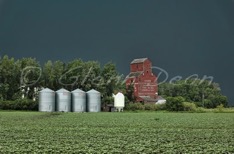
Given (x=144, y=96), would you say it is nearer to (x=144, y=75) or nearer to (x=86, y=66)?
(x=144, y=75)

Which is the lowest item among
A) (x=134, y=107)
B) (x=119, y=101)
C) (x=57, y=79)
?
(x=134, y=107)

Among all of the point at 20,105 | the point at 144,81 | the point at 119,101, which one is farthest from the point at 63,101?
the point at 144,81

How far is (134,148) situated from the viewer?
42.3 feet

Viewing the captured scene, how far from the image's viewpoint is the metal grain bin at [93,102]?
→ 65500 mm

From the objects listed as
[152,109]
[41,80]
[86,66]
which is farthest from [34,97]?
[152,109]

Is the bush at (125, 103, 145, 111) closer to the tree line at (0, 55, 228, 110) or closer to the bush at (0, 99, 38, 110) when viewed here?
the tree line at (0, 55, 228, 110)

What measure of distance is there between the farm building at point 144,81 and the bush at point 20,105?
2385 cm

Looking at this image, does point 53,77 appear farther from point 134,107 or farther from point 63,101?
point 134,107

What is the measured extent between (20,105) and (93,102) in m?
11.3

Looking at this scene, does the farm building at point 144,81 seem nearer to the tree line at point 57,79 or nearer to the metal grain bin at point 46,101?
the tree line at point 57,79

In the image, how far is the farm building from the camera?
82.8 meters

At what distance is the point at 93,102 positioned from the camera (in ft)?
215

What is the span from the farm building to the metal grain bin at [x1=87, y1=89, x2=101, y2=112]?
1649cm

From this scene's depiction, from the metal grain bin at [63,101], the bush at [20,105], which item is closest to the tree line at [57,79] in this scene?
the bush at [20,105]
